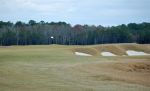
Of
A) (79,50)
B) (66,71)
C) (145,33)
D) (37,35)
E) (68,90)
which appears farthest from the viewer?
(145,33)

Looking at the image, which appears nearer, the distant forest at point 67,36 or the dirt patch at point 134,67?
the dirt patch at point 134,67

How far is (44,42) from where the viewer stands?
11269 cm

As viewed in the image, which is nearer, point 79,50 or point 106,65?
point 106,65

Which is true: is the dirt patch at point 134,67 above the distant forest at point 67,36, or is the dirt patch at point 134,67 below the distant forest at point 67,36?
below

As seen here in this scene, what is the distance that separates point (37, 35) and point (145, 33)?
127ft

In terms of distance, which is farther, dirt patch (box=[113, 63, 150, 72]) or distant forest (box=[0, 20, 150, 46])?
distant forest (box=[0, 20, 150, 46])

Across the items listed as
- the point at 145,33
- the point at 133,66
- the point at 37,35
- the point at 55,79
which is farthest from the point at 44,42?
the point at 55,79

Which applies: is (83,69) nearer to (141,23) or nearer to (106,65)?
(106,65)

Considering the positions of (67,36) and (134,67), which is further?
(67,36)

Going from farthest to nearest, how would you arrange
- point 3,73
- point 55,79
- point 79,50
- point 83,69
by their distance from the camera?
point 79,50, point 83,69, point 3,73, point 55,79

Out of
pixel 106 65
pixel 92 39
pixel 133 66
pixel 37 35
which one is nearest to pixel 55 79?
pixel 106 65

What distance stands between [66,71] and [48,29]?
101m

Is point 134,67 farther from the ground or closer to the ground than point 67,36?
closer to the ground

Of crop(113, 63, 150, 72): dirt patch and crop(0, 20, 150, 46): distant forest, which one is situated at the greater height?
crop(0, 20, 150, 46): distant forest
